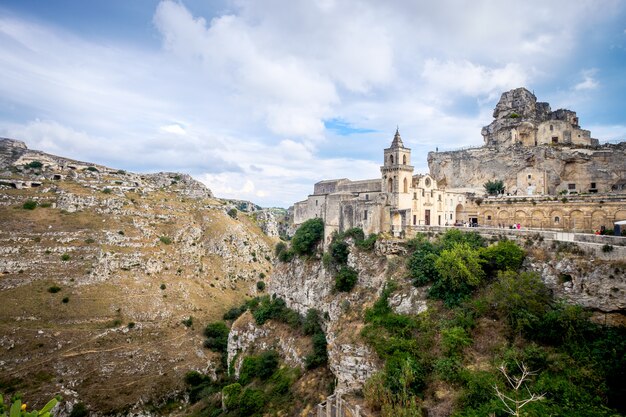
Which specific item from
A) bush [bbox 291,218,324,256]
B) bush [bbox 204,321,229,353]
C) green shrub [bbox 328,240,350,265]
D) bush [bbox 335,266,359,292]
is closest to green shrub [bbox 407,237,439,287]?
bush [bbox 335,266,359,292]

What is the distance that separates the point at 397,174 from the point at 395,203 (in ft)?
9.52

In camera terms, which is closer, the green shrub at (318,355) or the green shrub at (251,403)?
the green shrub at (251,403)

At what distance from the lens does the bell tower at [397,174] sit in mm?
33094

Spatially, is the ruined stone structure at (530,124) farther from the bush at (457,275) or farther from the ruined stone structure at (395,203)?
the bush at (457,275)

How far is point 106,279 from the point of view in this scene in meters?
43.6

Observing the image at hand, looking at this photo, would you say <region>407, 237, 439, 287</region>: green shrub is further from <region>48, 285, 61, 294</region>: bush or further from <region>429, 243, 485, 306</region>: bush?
<region>48, 285, 61, 294</region>: bush

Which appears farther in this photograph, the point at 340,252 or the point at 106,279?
the point at 106,279

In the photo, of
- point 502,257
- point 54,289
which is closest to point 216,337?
point 54,289

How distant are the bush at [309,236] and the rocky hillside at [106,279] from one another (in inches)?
725

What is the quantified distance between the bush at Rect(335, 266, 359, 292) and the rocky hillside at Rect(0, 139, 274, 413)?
21792mm

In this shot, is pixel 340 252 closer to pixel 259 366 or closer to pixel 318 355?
pixel 318 355

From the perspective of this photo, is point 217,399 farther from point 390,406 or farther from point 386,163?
point 386,163

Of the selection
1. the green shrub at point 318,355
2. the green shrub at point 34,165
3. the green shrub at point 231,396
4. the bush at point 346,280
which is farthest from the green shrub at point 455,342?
the green shrub at point 34,165

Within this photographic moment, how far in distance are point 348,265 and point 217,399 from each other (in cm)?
1978
